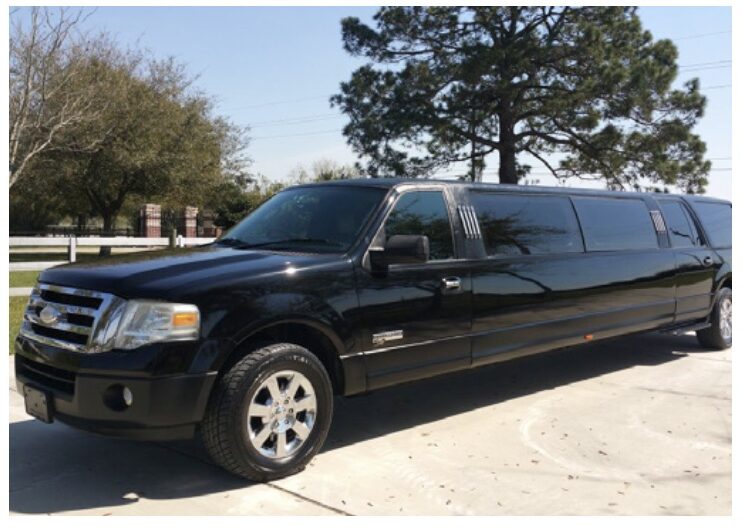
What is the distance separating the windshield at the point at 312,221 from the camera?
15.9 feet

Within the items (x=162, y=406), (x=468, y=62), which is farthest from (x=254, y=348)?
(x=468, y=62)

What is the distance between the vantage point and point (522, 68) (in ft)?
74.8

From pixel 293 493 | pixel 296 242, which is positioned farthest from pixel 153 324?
pixel 296 242

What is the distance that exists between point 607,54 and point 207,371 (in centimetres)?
2196

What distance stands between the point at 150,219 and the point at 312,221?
31516mm

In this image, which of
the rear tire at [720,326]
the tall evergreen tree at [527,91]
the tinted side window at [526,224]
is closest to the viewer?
the tinted side window at [526,224]

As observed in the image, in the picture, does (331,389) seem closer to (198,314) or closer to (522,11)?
(198,314)

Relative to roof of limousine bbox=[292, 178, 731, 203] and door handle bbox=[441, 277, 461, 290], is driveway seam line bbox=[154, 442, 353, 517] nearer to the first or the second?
door handle bbox=[441, 277, 461, 290]

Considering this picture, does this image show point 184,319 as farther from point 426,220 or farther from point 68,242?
point 68,242

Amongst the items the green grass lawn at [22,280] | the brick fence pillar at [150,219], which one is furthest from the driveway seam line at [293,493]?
the brick fence pillar at [150,219]

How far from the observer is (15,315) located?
9.83 metres

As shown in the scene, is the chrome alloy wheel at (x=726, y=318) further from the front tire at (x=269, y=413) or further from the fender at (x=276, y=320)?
the front tire at (x=269, y=413)

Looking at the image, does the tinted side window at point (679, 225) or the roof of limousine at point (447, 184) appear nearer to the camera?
the roof of limousine at point (447, 184)

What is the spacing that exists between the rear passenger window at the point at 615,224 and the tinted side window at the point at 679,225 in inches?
14.6
